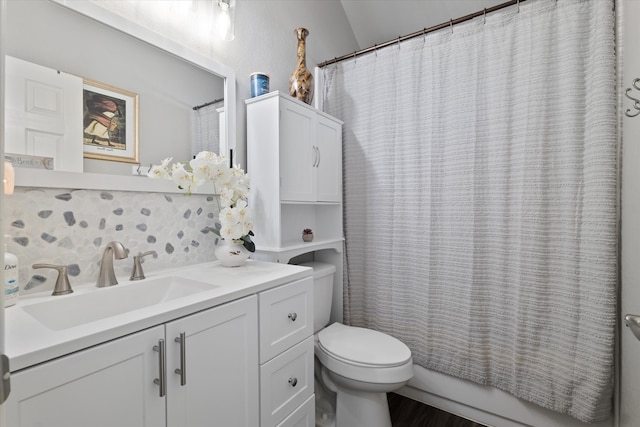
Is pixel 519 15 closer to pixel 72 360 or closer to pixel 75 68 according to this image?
pixel 75 68

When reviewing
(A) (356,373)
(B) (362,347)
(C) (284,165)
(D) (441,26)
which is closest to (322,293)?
(B) (362,347)

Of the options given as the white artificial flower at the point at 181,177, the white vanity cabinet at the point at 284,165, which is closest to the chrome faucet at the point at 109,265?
the white artificial flower at the point at 181,177

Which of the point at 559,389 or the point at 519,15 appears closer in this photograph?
the point at 559,389

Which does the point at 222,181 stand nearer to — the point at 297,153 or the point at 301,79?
the point at 297,153

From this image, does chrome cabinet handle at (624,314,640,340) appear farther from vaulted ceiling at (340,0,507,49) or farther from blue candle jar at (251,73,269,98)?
vaulted ceiling at (340,0,507,49)

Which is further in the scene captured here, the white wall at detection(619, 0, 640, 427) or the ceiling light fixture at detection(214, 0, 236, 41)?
the ceiling light fixture at detection(214, 0, 236, 41)

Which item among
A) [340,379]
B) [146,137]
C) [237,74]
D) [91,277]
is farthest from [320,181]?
[91,277]

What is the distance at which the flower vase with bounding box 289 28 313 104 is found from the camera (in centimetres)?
181

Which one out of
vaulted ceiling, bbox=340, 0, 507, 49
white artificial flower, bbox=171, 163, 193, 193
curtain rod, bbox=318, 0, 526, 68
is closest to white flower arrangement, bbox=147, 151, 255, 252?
white artificial flower, bbox=171, 163, 193, 193

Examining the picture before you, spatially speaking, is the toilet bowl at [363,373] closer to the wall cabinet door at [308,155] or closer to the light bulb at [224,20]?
the wall cabinet door at [308,155]

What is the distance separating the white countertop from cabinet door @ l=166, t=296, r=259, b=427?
37 millimetres

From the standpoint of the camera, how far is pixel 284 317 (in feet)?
3.88

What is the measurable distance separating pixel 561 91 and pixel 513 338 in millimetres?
1210

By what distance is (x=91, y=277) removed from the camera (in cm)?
109
